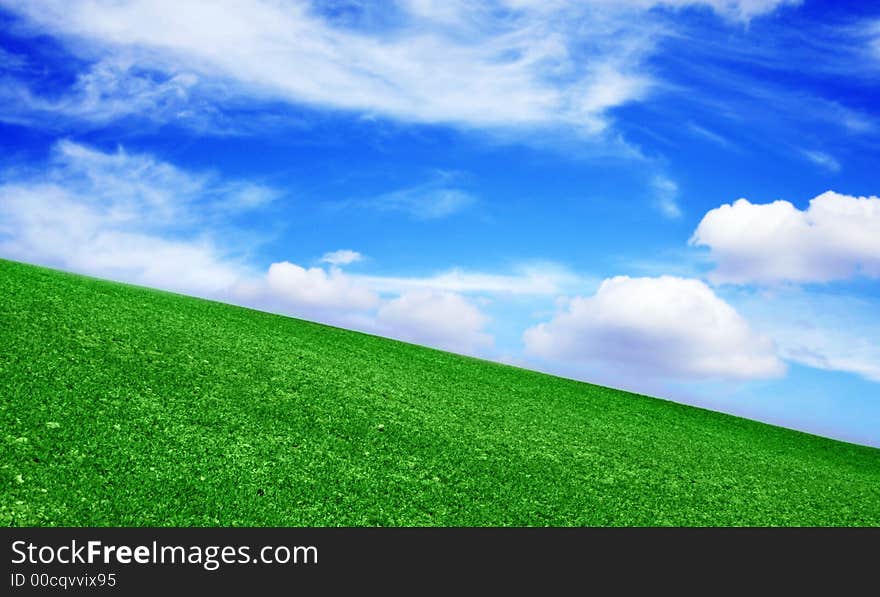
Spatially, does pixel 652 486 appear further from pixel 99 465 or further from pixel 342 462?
pixel 99 465

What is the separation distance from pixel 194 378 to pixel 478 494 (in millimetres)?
3386

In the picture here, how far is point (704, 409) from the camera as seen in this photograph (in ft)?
41.9

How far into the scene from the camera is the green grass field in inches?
192

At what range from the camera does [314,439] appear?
6289 mm

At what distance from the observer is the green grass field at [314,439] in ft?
16.0
